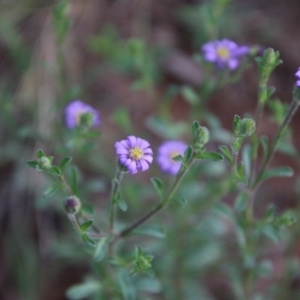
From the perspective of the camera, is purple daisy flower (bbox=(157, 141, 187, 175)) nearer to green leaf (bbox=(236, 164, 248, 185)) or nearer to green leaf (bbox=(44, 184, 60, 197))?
green leaf (bbox=(236, 164, 248, 185))

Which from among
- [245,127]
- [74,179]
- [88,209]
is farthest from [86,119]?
[245,127]

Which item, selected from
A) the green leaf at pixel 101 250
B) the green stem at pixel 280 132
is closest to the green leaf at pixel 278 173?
the green stem at pixel 280 132

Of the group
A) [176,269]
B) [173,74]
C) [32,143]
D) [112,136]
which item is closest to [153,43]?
A: [173,74]

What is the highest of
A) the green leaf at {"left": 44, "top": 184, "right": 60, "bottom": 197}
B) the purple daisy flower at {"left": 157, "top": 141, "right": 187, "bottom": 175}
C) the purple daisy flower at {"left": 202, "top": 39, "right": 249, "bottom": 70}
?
the purple daisy flower at {"left": 202, "top": 39, "right": 249, "bottom": 70}

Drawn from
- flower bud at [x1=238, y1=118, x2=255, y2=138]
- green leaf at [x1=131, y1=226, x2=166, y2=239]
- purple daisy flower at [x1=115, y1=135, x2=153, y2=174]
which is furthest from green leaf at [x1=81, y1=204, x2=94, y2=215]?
flower bud at [x1=238, y1=118, x2=255, y2=138]

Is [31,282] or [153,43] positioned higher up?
[153,43]

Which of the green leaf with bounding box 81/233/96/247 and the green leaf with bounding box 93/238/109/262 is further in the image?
the green leaf with bounding box 93/238/109/262

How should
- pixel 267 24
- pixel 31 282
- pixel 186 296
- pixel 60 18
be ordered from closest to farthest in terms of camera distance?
pixel 60 18
pixel 186 296
pixel 31 282
pixel 267 24

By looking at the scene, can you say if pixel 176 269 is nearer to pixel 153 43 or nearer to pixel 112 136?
pixel 112 136

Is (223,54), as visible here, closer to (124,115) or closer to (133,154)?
(124,115)
